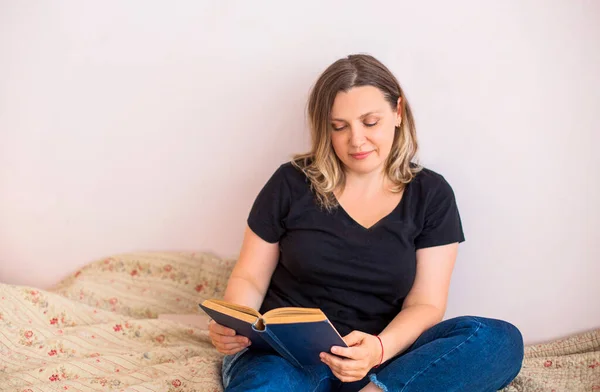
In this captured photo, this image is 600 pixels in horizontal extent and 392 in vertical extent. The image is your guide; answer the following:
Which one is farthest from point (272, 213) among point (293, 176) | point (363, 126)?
point (363, 126)

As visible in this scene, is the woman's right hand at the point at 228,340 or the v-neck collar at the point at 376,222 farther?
the v-neck collar at the point at 376,222

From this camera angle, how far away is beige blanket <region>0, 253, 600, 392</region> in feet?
5.90

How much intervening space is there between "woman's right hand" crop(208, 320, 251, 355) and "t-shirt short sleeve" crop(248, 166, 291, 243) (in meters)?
0.31

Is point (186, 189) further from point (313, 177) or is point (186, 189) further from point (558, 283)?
point (558, 283)

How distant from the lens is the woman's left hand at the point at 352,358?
1467 mm

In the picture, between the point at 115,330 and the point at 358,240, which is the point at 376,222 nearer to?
the point at 358,240

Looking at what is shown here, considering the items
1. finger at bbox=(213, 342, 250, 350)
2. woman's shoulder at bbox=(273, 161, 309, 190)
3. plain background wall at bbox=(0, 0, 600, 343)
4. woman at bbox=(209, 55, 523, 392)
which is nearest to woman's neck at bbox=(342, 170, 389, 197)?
Answer: woman at bbox=(209, 55, 523, 392)

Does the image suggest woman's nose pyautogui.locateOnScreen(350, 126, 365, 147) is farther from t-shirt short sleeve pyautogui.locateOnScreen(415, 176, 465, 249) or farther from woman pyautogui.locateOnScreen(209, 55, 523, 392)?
t-shirt short sleeve pyautogui.locateOnScreen(415, 176, 465, 249)

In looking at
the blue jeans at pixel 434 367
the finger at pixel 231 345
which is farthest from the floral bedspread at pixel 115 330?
the blue jeans at pixel 434 367

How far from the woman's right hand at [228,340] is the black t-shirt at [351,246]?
0.78ft

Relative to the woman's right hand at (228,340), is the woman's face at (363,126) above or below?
above

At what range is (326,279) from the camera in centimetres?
179

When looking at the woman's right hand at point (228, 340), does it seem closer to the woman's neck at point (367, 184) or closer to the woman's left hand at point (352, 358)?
the woman's left hand at point (352, 358)

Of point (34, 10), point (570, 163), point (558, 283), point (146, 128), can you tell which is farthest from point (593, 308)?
point (34, 10)
